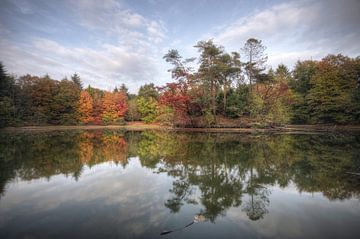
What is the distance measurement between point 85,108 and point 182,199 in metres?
43.6

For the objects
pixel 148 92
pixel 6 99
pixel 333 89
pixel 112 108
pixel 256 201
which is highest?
pixel 148 92

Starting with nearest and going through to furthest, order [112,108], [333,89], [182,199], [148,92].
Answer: [182,199]
[333,89]
[112,108]
[148,92]

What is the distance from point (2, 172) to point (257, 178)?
9.13 meters

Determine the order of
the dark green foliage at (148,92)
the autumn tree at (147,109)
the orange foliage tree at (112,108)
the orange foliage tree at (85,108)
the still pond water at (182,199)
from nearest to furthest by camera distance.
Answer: the still pond water at (182,199)
the orange foliage tree at (85,108)
the orange foliage tree at (112,108)
the autumn tree at (147,109)
the dark green foliage at (148,92)

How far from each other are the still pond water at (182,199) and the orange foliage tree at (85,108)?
36.3 m

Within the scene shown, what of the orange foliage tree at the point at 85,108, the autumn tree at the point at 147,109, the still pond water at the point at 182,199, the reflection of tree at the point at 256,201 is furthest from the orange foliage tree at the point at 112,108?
the reflection of tree at the point at 256,201

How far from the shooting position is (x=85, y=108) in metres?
43.3

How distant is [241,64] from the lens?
2867cm

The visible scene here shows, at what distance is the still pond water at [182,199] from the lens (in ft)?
11.8

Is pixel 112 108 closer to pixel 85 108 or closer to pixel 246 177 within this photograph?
pixel 85 108

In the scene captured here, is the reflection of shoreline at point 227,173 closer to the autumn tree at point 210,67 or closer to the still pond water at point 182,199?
the still pond water at point 182,199

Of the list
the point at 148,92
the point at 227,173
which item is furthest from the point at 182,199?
the point at 148,92

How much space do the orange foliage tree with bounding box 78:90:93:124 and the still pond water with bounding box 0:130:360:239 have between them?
36335 millimetres

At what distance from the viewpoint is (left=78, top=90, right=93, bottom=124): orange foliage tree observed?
140 ft
